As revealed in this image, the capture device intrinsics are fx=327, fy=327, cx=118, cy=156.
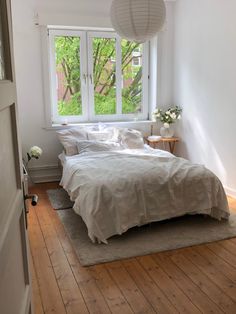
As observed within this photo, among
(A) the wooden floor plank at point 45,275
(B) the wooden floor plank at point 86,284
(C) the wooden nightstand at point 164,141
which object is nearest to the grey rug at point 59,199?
(A) the wooden floor plank at point 45,275

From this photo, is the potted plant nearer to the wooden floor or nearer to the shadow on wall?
the shadow on wall

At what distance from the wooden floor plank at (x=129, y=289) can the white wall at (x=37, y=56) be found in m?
2.61

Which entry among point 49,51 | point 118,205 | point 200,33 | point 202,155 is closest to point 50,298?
point 118,205

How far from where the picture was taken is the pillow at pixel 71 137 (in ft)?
14.4

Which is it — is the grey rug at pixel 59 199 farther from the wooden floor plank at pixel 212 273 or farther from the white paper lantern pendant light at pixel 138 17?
the white paper lantern pendant light at pixel 138 17

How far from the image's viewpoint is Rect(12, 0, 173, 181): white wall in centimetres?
445

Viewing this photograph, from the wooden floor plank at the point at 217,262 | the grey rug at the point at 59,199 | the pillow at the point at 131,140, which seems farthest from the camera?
the pillow at the point at 131,140

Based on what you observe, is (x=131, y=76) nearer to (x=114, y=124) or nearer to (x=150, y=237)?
(x=114, y=124)

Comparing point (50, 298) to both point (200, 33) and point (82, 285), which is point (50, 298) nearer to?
point (82, 285)

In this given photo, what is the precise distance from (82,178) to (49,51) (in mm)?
2323

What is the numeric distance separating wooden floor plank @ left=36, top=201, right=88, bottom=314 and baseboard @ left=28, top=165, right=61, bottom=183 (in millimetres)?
1358

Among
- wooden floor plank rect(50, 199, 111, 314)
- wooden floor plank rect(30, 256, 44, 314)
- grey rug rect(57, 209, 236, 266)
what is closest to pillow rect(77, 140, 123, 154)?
grey rug rect(57, 209, 236, 266)

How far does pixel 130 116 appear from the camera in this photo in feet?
17.6

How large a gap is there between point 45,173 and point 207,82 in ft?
8.77
